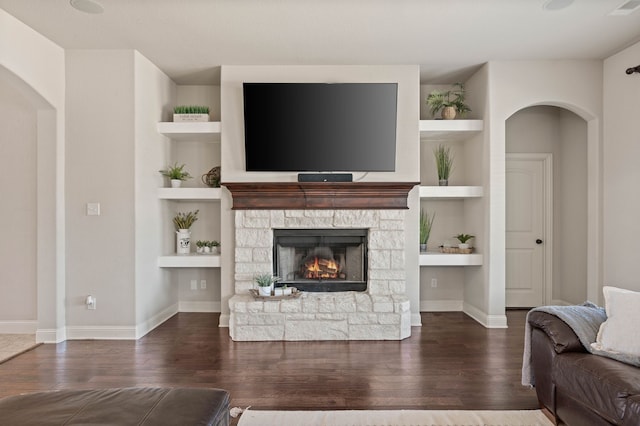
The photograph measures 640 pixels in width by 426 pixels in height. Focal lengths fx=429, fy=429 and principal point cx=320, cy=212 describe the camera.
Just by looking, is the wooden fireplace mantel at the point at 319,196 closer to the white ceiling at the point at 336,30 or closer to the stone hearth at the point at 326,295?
the stone hearth at the point at 326,295

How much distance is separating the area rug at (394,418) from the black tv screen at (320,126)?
2575mm

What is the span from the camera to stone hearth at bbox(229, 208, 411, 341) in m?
4.20

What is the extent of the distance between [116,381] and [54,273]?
5.22ft

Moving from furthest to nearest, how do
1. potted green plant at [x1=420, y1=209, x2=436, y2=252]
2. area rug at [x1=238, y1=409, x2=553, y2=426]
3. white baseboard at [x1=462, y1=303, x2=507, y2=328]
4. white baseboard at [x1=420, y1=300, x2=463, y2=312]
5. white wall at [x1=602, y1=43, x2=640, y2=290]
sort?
white baseboard at [x1=420, y1=300, x2=463, y2=312] < potted green plant at [x1=420, y1=209, x2=436, y2=252] < white baseboard at [x1=462, y1=303, x2=507, y2=328] < white wall at [x1=602, y1=43, x2=640, y2=290] < area rug at [x1=238, y1=409, x2=553, y2=426]

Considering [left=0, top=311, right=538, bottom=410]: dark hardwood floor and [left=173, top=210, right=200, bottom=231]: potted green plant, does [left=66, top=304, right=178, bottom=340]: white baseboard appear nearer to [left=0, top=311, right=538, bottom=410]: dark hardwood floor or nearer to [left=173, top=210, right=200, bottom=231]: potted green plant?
[left=0, top=311, right=538, bottom=410]: dark hardwood floor

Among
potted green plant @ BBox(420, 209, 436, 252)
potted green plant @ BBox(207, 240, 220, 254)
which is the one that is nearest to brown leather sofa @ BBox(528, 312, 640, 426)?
potted green plant @ BBox(420, 209, 436, 252)

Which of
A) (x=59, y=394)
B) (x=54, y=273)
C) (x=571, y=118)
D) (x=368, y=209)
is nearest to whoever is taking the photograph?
(x=59, y=394)

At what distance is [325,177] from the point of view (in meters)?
4.59

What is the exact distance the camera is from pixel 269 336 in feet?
13.7

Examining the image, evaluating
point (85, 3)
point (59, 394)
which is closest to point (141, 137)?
point (85, 3)

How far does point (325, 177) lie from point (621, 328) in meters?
2.97

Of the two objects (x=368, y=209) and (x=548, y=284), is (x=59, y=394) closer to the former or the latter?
(x=368, y=209)

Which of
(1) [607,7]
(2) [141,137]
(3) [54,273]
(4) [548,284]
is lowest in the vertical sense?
(4) [548,284]

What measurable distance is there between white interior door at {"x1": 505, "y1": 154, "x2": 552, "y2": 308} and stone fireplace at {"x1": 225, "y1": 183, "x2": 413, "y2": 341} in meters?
1.76
